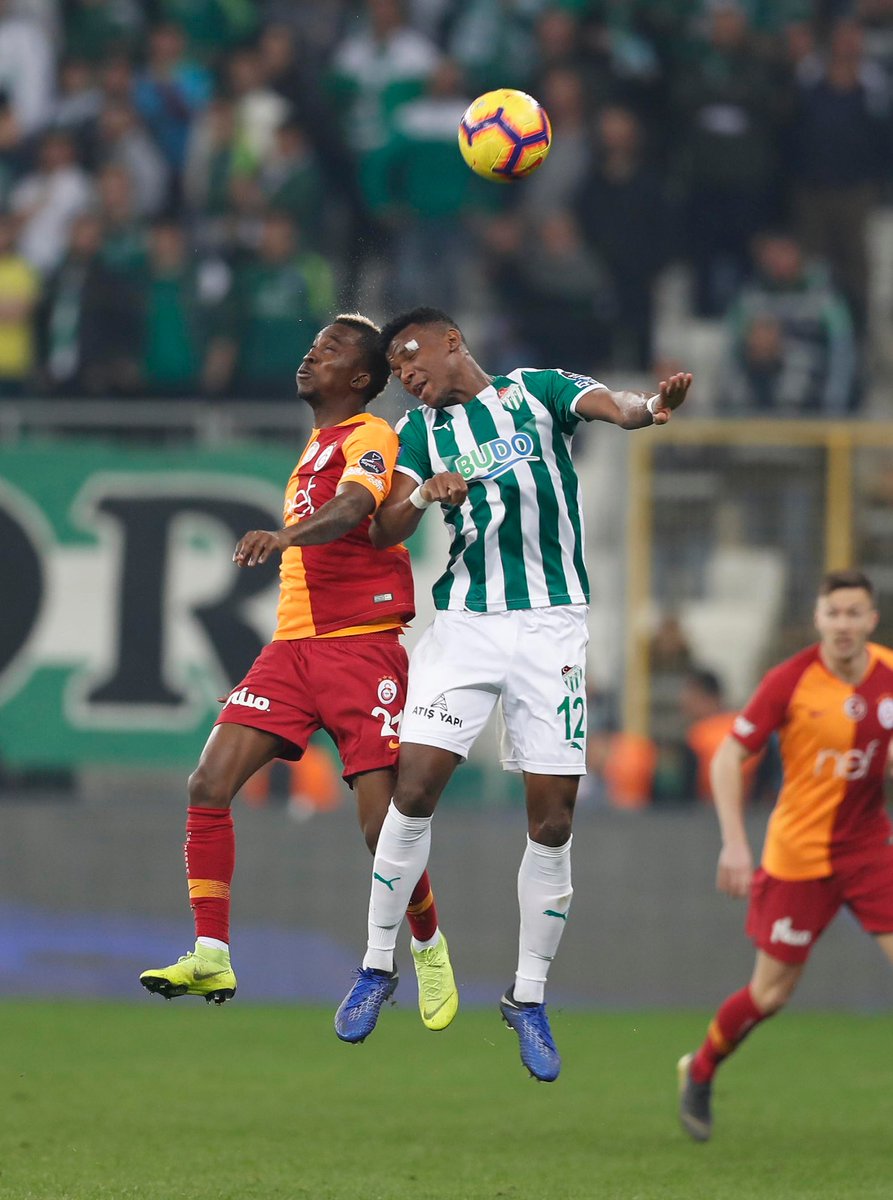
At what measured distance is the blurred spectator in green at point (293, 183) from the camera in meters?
14.4

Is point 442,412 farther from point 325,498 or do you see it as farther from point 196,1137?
point 196,1137

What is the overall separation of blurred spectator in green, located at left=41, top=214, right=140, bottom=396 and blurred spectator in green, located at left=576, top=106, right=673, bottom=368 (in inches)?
129

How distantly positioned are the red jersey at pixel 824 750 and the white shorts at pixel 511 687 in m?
1.83

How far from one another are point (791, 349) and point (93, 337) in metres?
4.60

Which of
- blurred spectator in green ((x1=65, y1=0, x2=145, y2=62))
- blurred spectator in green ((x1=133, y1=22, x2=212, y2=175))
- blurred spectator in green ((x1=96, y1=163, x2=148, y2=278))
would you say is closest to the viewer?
blurred spectator in green ((x1=96, y1=163, x2=148, y2=278))

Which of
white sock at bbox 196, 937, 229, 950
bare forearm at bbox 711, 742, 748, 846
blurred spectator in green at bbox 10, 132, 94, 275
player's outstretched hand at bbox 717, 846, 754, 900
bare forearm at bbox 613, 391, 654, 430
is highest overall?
blurred spectator in green at bbox 10, 132, 94, 275

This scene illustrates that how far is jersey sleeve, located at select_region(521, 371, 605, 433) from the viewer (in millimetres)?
7012

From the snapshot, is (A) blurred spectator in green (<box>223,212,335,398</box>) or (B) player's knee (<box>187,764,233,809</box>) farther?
(A) blurred spectator in green (<box>223,212,335,398</box>)

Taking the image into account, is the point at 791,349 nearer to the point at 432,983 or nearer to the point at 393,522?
the point at 393,522

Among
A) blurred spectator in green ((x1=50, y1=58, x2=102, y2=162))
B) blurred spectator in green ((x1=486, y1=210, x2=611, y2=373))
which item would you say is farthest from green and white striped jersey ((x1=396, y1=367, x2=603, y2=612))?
blurred spectator in green ((x1=50, y1=58, x2=102, y2=162))

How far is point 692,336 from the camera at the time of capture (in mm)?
15062

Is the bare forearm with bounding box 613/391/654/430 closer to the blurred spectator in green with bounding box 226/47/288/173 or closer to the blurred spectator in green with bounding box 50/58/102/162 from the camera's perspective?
the blurred spectator in green with bounding box 226/47/288/173

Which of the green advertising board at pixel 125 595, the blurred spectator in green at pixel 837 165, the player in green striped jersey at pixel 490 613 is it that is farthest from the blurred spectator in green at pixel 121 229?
the player in green striped jersey at pixel 490 613

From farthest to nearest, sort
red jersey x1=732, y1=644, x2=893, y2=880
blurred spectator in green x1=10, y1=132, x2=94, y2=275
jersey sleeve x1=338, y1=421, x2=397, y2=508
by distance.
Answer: blurred spectator in green x1=10, y1=132, x2=94, y2=275, red jersey x1=732, y1=644, x2=893, y2=880, jersey sleeve x1=338, y1=421, x2=397, y2=508
